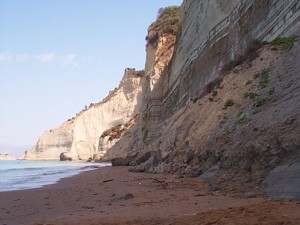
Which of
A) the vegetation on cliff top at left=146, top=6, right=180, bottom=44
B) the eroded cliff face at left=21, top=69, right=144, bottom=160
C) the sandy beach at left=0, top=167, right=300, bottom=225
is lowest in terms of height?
the sandy beach at left=0, top=167, right=300, bottom=225

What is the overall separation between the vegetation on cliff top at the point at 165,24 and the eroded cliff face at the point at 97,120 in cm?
2867

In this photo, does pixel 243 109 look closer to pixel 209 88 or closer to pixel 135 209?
pixel 135 209

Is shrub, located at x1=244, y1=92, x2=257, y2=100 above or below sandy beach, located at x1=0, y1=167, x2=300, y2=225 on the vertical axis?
above

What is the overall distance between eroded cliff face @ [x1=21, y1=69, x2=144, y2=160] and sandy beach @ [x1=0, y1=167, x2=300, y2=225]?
5769 cm

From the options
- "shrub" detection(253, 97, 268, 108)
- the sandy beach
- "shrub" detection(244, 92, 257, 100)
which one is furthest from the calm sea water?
"shrub" detection(253, 97, 268, 108)

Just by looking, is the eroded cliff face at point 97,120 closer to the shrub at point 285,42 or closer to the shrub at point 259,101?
the shrub at point 285,42

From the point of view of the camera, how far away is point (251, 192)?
7480mm

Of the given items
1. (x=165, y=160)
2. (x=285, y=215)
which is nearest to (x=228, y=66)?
(x=165, y=160)

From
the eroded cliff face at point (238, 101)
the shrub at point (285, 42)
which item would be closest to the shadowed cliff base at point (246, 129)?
the eroded cliff face at point (238, 101)

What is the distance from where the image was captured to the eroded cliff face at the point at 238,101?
8.32 metres

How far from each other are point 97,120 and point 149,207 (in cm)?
8154

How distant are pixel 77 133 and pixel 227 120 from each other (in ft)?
277

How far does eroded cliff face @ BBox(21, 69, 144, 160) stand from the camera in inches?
3152

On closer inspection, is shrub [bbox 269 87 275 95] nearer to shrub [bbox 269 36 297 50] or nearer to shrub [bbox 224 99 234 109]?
shrub [bbox 269 36 297 50]
